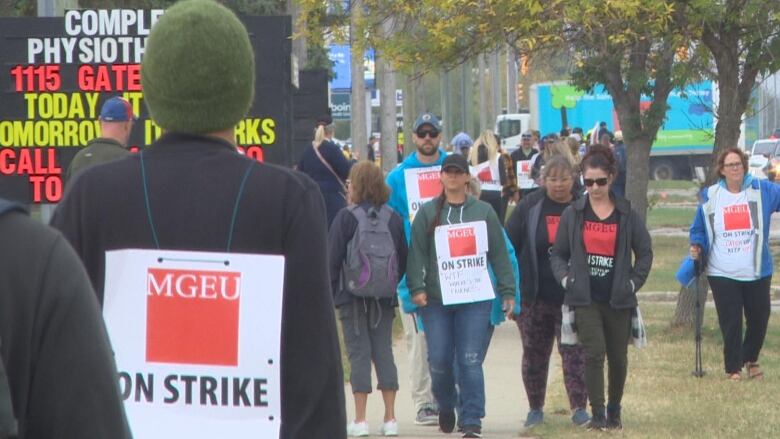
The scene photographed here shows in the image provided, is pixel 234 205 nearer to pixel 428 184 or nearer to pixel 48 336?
pixel 48 336

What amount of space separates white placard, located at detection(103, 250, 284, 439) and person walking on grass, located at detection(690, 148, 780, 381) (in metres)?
8.73

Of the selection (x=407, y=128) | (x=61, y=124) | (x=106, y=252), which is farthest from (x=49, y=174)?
(x=407, y=128)

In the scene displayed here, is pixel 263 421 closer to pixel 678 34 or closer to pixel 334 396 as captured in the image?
pixel 334 396

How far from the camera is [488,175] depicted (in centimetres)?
1499

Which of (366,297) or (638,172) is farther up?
(638,172)

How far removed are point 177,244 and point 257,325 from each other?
0.23 meters

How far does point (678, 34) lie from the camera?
12.7 m

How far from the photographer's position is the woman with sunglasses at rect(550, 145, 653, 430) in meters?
8.98

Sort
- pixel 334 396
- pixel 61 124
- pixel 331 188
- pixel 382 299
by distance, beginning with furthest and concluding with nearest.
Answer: pixel 331 188, pixel 61 124, pixel 382 299, pixel 334 396

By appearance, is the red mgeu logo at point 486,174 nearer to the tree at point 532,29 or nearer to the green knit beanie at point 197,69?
the tree at point 532,29

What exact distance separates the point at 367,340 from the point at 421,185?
1.20 meters

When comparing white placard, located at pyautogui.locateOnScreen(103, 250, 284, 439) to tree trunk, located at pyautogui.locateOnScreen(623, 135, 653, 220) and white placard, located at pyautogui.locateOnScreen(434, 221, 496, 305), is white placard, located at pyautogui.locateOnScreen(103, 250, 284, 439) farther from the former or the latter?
tree trunk, located at pyautogui.locateOnScreen(623, 135, 653, 220)

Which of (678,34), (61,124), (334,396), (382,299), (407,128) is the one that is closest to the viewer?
(334,396)

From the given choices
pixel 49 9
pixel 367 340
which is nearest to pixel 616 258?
pixel 367 340
